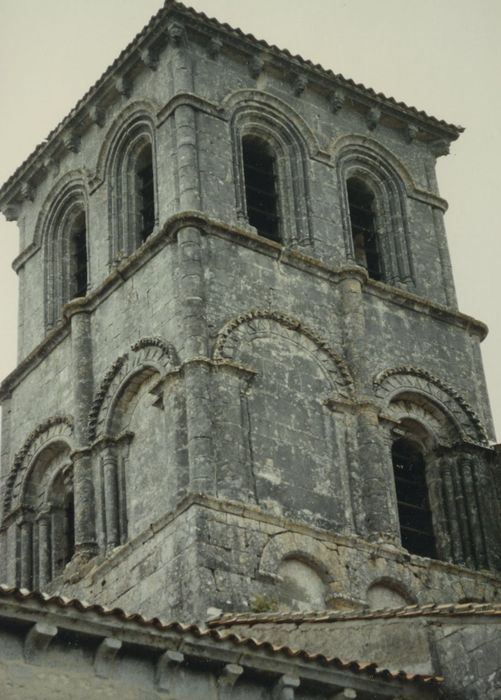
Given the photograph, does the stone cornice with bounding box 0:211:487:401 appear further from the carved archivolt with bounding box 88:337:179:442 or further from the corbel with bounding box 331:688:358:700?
the corbel with bounding box 331:688:358:700

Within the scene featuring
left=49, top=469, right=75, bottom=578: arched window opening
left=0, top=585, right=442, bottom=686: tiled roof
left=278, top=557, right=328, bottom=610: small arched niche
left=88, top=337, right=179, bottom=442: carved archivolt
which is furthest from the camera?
left=49, top=469, right=75, bottom=578: arched window opening

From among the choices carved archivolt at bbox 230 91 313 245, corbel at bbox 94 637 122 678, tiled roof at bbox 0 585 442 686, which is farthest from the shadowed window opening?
corbel at bbox 94 637 122 678

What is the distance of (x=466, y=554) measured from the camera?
25.5 metres

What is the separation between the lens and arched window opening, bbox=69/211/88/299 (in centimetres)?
2916

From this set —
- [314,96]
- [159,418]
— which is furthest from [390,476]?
[314,96]

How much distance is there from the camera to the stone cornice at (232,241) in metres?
25.8

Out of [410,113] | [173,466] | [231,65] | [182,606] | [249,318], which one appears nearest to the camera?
[182,606]

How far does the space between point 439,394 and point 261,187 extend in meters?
4.37

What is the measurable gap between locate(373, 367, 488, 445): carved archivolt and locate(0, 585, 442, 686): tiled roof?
8779mm

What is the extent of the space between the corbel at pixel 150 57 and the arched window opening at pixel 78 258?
2.92 m

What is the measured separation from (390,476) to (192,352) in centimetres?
350

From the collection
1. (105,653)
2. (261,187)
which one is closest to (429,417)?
(261,187)

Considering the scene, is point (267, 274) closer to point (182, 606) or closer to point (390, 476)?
point (390, 476)

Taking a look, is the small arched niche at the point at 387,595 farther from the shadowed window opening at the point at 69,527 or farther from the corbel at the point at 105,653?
the corbel at the point at 105,653
